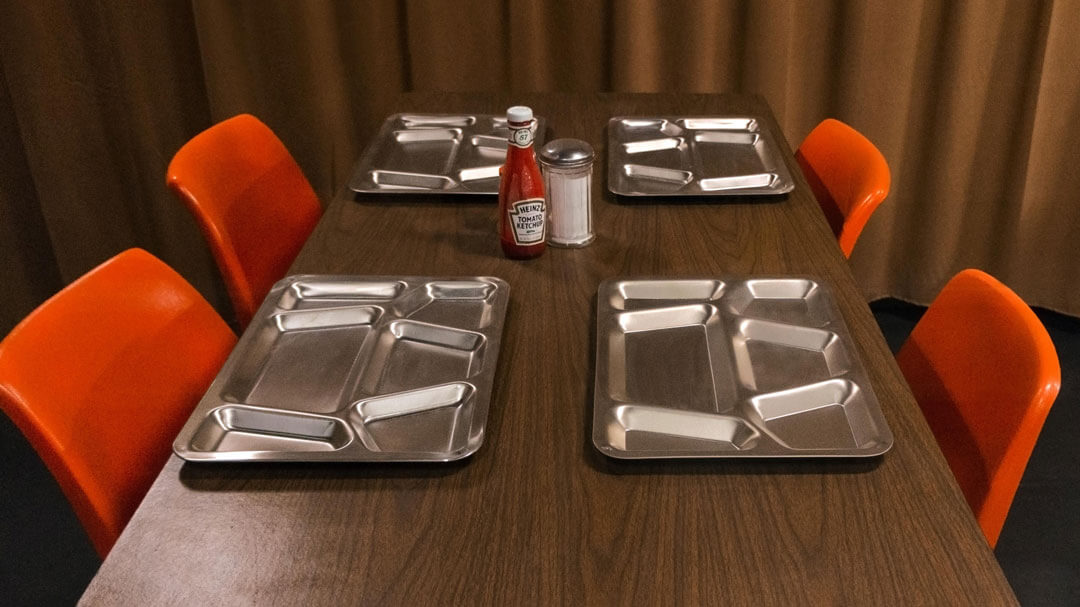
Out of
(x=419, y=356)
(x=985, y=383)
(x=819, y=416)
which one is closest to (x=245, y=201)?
(x=419, y=356)

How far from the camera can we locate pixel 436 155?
5.49ft

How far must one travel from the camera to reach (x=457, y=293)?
1.24 metres

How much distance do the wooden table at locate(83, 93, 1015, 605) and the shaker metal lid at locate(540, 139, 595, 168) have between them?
28 cm

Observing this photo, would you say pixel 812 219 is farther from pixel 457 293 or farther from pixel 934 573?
pixel 934 573

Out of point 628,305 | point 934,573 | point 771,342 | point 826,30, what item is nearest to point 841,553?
point 934,573

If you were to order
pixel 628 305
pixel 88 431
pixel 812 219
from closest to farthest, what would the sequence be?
pixel 88 431 → pixel 628 305 → pixel 812 219

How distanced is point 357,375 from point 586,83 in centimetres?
159

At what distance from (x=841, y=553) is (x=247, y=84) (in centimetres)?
211

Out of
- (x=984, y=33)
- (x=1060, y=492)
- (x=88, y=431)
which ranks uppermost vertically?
(x=984, y=33)

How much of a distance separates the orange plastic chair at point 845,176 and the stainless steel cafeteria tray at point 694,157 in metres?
0.12

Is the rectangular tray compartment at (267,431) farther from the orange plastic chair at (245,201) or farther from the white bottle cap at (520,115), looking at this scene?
the orange plastic chair at (245,201)

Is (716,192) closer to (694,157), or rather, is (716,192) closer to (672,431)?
(694,157)

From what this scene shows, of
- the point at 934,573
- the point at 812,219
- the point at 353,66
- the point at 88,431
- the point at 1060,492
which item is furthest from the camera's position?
the point at 353,66

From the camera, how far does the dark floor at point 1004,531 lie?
72.0 inches
